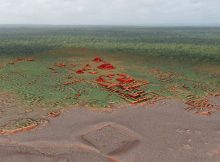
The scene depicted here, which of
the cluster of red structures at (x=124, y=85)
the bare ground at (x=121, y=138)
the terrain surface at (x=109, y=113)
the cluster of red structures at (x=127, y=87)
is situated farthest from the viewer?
the cluster of red structures at (x=124, y=85)

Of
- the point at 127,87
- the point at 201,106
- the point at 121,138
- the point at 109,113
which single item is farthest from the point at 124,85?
the point at 121,138

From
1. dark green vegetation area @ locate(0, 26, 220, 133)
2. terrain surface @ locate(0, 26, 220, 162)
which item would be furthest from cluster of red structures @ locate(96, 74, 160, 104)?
terrain surface @ locate(0, 26, 220, 162)

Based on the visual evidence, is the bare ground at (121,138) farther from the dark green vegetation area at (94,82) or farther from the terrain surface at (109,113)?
the dark green vegetation area at (94,82)

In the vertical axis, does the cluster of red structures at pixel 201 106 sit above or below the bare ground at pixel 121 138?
above

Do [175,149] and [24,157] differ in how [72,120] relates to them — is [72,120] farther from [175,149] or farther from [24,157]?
[175,149]

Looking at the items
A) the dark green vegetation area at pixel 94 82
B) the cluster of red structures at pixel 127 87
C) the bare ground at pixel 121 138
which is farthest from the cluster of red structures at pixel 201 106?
the cluster of red structures at pixel 127 87

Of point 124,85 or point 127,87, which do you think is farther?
point 124,85

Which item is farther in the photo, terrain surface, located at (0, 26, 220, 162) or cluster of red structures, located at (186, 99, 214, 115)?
cluster of red structures, located at (186, 99, 214, 115)

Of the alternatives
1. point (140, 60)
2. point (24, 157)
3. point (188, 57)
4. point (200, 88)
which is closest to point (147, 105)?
point (200, 88)

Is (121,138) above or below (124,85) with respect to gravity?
below

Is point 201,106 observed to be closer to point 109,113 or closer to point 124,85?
point 109,113

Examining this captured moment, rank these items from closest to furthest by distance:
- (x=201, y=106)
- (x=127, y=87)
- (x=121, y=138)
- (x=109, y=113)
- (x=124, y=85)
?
(x=121, y=138) → (x=109, y=113) → (x=201, y=106) → (x=127, y=87) → (x=124, y=85)

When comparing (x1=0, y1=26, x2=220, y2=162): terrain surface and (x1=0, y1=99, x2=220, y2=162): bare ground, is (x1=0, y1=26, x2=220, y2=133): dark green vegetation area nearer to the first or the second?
(x1=0, y1=26, x2=220, y2=162): terrain surface
